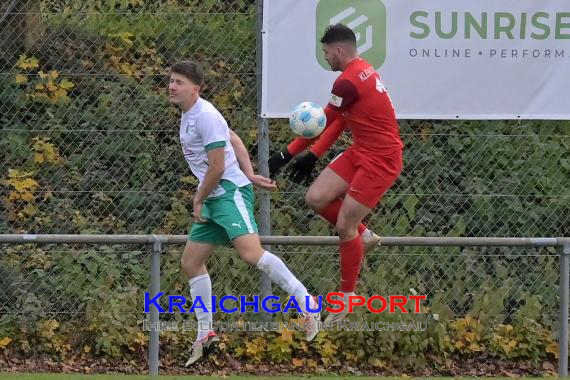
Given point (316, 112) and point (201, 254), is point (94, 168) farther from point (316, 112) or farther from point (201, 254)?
point (316, 112)

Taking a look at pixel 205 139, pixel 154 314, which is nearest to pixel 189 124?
pixel 205 139

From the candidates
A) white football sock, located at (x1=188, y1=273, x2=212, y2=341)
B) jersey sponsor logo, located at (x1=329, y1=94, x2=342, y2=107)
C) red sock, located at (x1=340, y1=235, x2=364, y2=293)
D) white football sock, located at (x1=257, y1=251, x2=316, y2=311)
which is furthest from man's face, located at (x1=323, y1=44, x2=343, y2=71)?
white football sock, located at (x1=188, y1=273, x2=212, y2=341)

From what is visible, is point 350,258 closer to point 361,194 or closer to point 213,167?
point 361,194

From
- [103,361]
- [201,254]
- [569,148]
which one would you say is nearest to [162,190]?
[103,361]

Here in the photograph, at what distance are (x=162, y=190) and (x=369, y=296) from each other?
86.5 inches

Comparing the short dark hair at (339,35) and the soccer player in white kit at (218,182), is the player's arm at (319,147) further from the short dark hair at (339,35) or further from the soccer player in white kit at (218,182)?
the short dark hair at (339,35)

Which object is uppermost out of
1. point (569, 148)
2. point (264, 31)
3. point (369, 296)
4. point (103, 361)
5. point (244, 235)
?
point (264, 31)

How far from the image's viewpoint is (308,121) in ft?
23.8

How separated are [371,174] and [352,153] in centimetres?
25

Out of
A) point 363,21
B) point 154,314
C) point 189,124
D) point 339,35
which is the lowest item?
point 154,314

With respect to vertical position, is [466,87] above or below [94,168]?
above

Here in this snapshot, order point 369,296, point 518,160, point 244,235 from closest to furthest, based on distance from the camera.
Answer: point 244,235
point 369,296
point 518,160

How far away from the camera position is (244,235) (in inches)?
286

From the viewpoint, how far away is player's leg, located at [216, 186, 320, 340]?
23.9 ft
